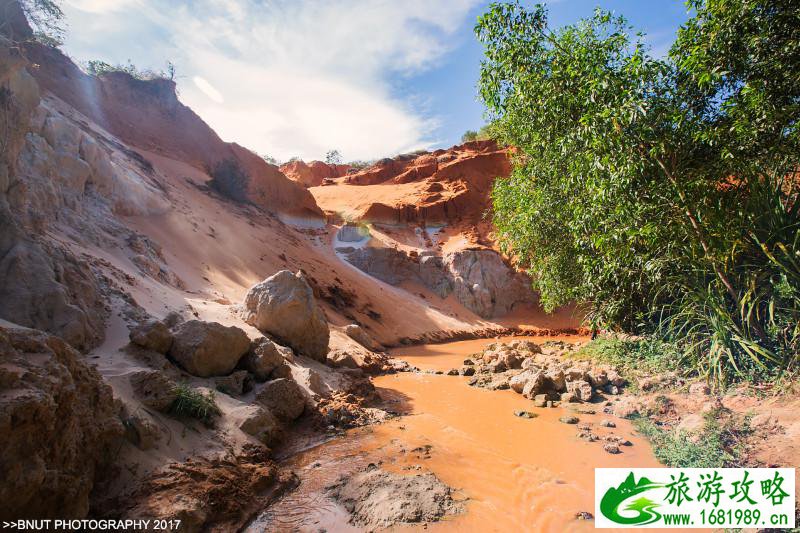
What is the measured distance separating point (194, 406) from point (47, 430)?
2.07 m

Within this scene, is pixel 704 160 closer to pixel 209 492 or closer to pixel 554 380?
pixel 554 380

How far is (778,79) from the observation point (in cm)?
471

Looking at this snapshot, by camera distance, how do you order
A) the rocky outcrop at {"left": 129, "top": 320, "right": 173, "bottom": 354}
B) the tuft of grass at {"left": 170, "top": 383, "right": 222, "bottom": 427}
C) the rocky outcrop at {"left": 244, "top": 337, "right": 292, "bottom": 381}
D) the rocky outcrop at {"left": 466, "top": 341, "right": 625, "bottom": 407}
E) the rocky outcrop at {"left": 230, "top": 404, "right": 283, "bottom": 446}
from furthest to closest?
the rocky outcrop at {"left": 466, "top": 341, "right": 625, "bottom": 407} < the rocky outcrop at {"left": 244, "top": 337, "right": 292, "bottom": 381} < the rocky outcrop at {"left": 129, "top": 320, "right": 173, "bottom": 354} < the rocky outcrop at {"left": 230, "top": 404, "right": 283, "bottom": 446} < the tuft of grass at {"left": 170, "top": 383, "right": 222, "bottom": 427}

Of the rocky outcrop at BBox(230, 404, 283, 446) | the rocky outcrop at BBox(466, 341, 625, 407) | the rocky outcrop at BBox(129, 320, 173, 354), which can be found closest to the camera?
the rocky outcrop at BBox(230, 404, 283, 446)

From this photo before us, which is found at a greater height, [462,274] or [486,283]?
[462,274]

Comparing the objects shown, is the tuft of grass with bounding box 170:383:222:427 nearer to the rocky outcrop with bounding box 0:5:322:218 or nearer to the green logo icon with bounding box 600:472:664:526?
the green logo icon with bounding box 600:472:664:526

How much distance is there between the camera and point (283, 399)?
597 centimetres

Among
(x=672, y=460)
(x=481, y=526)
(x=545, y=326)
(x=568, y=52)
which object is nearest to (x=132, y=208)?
(x=568, y=52)

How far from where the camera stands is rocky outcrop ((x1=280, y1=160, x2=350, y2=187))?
4794 cm

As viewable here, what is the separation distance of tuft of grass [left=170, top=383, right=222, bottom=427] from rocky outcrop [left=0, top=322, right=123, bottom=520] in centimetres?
108

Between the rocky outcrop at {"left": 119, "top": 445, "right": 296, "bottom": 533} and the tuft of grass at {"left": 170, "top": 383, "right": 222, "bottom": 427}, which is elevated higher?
the tuft of grass at {"left": 170, "top": 383, "right": 222, "bottom": 427}

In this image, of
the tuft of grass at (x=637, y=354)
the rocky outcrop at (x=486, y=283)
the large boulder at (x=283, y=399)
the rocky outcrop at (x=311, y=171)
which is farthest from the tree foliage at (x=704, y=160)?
the rocky outcrop at (x=311, y=171)

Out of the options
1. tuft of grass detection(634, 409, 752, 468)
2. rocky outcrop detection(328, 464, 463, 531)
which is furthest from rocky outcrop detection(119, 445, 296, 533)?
tuft of grass detection(634, 409, 752, 468)

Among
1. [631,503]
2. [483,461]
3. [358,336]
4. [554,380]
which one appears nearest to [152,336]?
[483,461]
